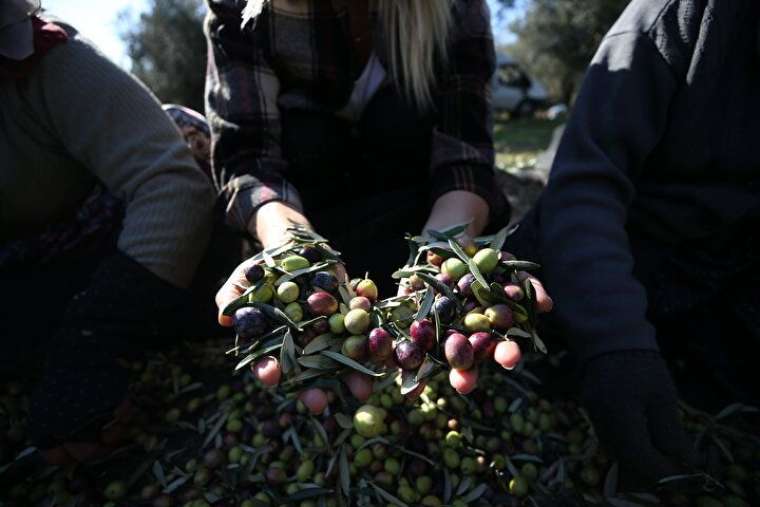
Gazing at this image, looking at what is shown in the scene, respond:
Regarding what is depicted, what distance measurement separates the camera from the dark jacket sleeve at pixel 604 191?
150cm

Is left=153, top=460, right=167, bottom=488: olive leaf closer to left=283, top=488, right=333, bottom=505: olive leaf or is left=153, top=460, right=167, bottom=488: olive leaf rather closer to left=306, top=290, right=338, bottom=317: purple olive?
left=283, top=488, right=333, bottom=505: olive leaf

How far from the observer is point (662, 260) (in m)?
1.79

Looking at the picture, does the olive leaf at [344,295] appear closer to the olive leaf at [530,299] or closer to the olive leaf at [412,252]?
the olive leaf at [412,252]

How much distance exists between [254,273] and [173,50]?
47.0 ft

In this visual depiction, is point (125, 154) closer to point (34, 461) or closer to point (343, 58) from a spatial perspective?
point (343, 58)

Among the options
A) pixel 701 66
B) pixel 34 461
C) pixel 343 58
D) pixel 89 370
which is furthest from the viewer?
pixel 343 58

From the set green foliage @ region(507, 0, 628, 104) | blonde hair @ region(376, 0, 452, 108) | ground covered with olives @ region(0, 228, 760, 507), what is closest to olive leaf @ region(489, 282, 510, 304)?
ground covered with olives @ region(0, 228, 760, 507)

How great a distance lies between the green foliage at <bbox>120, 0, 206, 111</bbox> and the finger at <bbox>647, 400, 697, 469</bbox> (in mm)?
13868

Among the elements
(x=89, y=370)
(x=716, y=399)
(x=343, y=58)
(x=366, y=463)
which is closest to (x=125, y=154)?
(x=89, y=370)

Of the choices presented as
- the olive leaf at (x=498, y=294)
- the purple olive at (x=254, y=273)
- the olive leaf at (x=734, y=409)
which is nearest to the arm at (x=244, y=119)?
the purple olive at (x=254, y=273)

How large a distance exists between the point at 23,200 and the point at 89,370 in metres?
0.67

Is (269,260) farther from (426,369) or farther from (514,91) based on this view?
(514,91)

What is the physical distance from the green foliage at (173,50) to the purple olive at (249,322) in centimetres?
1359

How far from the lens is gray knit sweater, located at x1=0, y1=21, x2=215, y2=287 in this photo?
1680 millimetres
